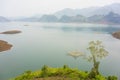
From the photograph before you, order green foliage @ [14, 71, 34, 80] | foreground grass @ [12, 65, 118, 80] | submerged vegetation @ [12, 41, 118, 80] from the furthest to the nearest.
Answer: green foliage @ [14, 71, 34, 80], foreground grass @ [12, 65, 118, 80], submerged vegetation @ [12, 41, 118, 80]

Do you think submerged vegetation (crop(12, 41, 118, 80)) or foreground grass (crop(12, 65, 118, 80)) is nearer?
submerged vegetation (crop(12, 41, 118, 80))

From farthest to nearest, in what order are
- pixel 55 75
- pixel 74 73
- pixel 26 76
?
pixel 55 75, pixel 74 73, pixel 26 76

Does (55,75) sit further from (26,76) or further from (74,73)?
(26,76)

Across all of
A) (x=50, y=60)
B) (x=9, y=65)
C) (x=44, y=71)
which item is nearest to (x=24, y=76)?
(x=44, y=71)

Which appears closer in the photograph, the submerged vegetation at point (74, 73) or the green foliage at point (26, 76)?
the submerged vegetation at point (74, 73)

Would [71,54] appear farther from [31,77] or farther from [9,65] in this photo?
[31,77]

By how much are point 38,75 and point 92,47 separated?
8139 mm

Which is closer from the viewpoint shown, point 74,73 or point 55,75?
point 74,73

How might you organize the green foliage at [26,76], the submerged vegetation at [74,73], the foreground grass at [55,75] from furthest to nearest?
1. the green foliage at [26,76]
2. the foreground grass at [55,75]
3. the submerged vegetation at [74,73]

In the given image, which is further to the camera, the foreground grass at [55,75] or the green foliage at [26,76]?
the green foliage at [26,76]

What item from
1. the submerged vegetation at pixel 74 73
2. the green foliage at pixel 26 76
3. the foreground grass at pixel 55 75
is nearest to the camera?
the submerged vegetation at pixel 74 73

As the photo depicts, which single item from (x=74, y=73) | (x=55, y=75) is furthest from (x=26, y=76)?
(x=74, y=73)

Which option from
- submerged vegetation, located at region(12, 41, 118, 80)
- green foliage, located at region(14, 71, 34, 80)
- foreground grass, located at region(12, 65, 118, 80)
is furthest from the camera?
green foliage, located at region(14, 71, 34, 80)

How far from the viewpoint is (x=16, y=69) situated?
34312mm
